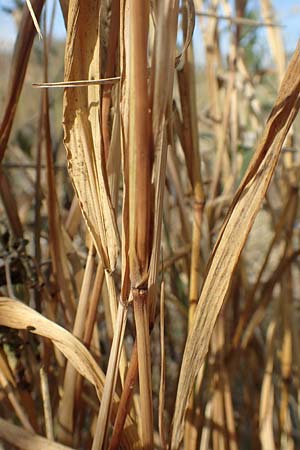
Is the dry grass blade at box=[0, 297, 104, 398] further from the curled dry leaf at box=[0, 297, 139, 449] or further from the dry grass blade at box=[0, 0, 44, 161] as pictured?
the dry grass blade at box=[0, 0, 44, 161]

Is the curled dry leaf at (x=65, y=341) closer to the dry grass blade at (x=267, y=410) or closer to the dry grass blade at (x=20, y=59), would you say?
the dry grass blade at (x=20, y=59)

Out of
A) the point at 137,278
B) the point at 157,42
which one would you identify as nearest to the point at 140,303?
the point at 137,278

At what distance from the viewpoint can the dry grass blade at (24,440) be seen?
1.01 ft

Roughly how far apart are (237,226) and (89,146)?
0.29ft

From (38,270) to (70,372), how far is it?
0.09m

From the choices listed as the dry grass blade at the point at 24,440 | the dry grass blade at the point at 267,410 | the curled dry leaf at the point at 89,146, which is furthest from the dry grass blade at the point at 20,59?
the dry grass blade at the point at 267,410

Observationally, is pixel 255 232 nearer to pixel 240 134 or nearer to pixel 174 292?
pixel 240 134

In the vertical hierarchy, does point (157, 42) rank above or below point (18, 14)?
below

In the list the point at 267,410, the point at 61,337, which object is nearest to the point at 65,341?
the point at 61,337

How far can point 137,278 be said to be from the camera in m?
0.25

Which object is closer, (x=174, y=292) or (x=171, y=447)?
(x=171, y=447)

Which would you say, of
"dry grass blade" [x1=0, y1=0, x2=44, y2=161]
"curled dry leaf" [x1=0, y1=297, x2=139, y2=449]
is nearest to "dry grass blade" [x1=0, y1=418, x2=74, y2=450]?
"curled dry leaf" [x1=0, y1=297, x2=139, y2=449]

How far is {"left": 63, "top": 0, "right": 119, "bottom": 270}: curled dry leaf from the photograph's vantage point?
28cm

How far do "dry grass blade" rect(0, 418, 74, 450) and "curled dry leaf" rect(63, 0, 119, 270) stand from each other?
0.11 metres
